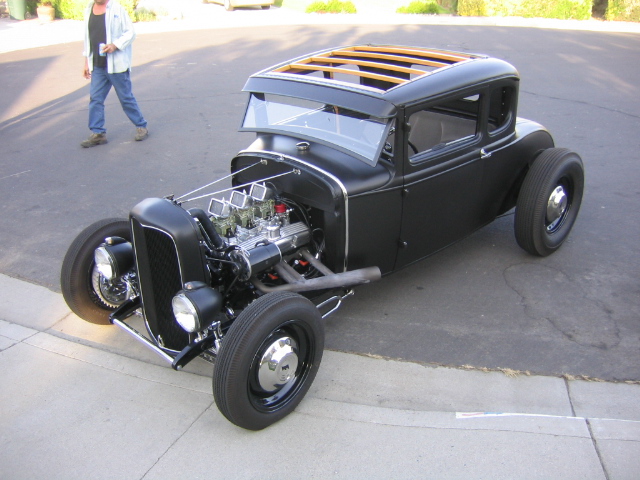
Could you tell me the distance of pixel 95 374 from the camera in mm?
3814

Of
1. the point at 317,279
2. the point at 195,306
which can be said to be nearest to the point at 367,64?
the point at 317,279

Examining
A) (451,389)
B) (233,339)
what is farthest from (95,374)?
(451,389)

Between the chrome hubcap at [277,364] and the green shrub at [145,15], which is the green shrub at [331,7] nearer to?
the green shrub at [145,15]

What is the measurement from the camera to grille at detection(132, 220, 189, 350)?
339 cm

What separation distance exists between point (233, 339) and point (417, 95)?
2086mm

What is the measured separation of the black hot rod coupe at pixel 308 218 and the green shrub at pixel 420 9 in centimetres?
1770

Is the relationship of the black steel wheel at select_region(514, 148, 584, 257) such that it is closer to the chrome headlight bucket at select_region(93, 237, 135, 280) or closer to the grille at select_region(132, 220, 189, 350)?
the grille at select_region(132, 220, 189, 350)

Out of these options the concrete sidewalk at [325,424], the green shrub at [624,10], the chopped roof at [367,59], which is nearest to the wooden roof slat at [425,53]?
the chopped roof at [367,59]

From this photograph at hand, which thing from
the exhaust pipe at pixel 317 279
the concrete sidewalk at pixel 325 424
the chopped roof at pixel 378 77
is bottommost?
the concrete sidewalk at pixel 325 424

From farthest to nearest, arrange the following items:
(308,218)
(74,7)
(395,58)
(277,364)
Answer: (74,7)
(395,58)
(308,218)
(277,364)

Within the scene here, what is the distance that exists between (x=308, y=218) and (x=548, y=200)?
211cm

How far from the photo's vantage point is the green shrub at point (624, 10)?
59.0 ft

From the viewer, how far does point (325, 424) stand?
339 cm

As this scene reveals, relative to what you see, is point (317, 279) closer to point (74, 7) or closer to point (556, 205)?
point (556, 205)
